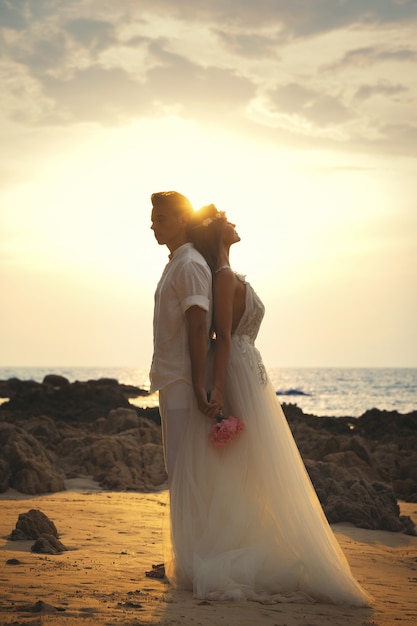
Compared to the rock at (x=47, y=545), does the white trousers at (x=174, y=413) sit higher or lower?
higher

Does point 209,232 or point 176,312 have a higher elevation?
point 209,232

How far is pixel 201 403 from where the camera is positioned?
4.87 metres

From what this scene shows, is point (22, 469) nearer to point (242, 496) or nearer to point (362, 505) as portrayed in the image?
point (362, 505)

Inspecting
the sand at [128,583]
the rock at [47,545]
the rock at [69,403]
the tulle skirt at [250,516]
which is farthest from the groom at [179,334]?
the rock at [69,403]

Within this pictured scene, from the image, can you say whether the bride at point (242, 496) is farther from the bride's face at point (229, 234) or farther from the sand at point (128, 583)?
the sand at point (128, 583)

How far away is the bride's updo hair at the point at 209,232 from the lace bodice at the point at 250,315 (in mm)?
214

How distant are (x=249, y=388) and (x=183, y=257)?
94 centimetres

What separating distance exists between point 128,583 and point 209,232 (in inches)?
87.8

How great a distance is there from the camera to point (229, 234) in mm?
5195

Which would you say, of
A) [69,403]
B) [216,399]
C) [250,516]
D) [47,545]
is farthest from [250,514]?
[69,403]

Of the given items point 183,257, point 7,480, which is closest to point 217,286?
point 183,257

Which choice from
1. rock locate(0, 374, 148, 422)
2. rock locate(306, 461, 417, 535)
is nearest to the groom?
rock locate(306, 461, 417, 535)

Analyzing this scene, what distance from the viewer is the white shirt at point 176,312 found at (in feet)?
16.1

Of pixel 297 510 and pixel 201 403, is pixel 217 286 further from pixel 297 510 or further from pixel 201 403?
pixel 297 510
